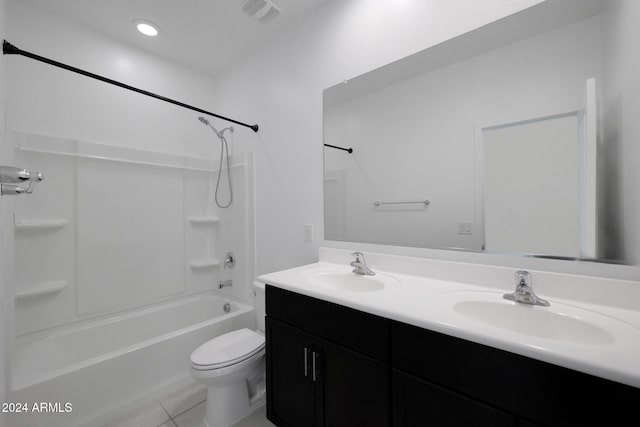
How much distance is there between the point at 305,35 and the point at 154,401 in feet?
8.78

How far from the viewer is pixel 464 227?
3.94 feet

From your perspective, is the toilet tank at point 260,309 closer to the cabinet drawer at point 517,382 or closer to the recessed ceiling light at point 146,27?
the cabinet drawer at point 517,382

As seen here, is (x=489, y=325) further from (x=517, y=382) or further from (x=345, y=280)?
(x=345, y=280)

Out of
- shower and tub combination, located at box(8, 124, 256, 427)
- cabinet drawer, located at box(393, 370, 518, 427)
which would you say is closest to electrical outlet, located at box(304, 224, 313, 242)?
shower and tub combination, located at box(8, 124, 256, 427)

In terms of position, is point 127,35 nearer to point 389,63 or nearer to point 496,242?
point 389,63

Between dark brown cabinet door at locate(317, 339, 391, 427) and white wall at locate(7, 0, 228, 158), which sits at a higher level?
white wall at locate(7, 0, 228, 158)

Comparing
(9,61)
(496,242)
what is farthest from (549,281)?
(9,61)

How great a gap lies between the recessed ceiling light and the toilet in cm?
231

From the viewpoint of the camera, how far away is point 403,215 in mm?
1388

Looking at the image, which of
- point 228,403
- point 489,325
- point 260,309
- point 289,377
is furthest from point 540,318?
point 260,309

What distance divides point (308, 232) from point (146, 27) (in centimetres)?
198

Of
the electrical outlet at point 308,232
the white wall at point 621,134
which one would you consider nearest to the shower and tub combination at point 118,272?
the electrical outlet at point 308,232

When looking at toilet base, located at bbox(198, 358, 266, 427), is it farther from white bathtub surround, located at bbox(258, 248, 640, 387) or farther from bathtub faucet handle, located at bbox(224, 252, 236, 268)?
bathtub faucet handle, located at bbox(224, 252, 236, 268)

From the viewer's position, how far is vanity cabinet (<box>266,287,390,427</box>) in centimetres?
92
